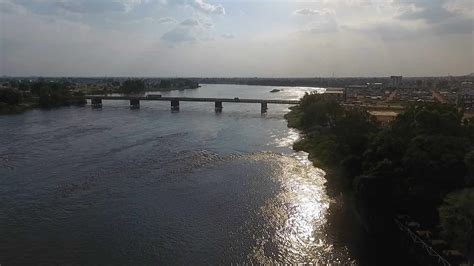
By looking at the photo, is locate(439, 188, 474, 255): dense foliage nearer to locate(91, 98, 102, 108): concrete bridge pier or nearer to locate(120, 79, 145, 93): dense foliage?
locate(91, 98, 102, 108): concrete bridge pier

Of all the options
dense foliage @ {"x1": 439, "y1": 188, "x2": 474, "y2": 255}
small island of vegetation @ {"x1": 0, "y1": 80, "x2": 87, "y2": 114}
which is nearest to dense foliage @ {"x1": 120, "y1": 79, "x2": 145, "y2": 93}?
small island of vegetation @ {"x1": 0, "y1": 80, "x2": 87, "y2": 114}

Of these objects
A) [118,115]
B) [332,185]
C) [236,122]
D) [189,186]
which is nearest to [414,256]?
[332,185]

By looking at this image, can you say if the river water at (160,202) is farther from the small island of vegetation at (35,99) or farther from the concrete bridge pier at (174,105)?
the concrete bridge pier at (174,105)

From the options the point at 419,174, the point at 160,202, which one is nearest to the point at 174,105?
the point at 160,202

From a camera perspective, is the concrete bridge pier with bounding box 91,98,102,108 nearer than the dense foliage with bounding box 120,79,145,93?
Yes

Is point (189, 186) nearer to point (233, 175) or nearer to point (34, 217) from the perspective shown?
point (233, 175)
